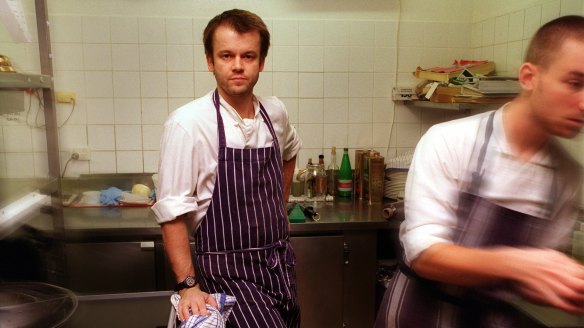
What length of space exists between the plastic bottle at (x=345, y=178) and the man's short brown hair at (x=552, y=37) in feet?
5.75

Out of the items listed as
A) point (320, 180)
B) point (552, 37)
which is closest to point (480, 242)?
point (552, 37)

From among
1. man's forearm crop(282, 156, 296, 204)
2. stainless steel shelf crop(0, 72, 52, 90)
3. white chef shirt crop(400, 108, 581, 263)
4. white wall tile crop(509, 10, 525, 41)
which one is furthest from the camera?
white wall tile crop(509, 10, 525, 41)

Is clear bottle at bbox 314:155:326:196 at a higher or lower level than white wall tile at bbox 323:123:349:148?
lower

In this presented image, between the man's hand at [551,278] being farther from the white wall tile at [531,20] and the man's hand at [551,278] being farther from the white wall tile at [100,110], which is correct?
the white wall tile at [100,110]

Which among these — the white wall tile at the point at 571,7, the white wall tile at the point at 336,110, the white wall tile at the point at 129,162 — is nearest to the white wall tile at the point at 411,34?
the white wall tile at the point at 336,110

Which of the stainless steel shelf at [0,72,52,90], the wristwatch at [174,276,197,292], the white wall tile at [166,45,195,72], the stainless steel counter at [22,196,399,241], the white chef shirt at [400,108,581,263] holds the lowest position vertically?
the stainless steel counter at [22,196,399,241]

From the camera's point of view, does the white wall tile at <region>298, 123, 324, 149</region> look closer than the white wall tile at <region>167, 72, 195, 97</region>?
No

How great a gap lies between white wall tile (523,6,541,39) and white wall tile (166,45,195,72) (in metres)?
1.48

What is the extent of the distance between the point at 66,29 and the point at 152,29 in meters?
0.38

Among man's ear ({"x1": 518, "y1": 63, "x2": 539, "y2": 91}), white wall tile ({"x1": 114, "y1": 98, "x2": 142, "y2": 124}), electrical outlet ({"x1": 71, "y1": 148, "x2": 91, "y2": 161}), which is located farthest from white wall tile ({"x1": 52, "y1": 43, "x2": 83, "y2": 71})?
man's ear ({"x1": 518, "y1": 63, "x2": 539, "y2": 91})

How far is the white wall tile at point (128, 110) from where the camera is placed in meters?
2.39

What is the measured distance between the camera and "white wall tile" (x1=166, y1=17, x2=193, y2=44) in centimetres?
236

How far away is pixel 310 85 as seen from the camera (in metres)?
2.50

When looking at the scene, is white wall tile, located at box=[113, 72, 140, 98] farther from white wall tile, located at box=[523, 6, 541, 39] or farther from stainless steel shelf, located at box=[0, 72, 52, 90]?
white wall tile, located at box=[523, 6, 541, 39]
